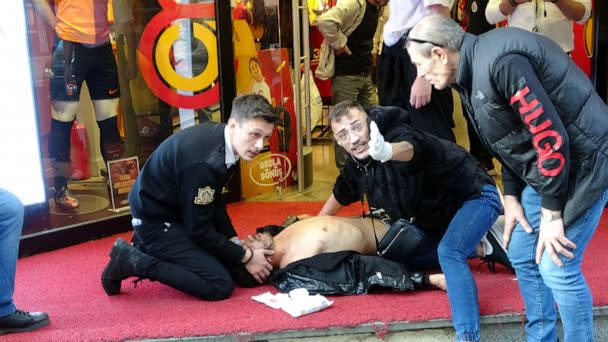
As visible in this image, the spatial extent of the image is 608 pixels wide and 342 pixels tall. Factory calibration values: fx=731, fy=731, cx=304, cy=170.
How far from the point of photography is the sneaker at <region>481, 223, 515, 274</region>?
3.14 m

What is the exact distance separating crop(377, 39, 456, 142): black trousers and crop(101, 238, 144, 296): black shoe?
4.68 feet

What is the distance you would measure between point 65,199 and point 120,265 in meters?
1.02

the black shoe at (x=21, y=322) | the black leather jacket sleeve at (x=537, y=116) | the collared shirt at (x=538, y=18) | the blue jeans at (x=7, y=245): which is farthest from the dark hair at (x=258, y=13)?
the black leather jacket sleeve at (x=537, y=116)

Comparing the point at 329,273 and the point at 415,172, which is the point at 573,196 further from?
the point at 329,273

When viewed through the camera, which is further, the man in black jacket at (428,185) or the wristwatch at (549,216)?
the man in black jacket at (428,185)

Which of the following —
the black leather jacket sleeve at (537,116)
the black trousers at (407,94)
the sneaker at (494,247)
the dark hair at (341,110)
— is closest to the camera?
the black leather jacket sleeve at (537,116)

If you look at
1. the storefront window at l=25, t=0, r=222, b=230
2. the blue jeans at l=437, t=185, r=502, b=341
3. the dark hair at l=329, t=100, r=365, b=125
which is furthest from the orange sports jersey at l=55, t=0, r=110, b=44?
the blue jeans at l=437, t=185, r=502, b=341

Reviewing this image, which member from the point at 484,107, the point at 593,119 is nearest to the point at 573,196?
the point at 593,119

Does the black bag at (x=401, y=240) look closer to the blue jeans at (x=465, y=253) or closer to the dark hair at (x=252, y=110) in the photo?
the blue jeans at (x=465, y=253)

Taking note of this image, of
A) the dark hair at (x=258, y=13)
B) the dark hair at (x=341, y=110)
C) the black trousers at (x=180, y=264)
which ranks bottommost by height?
the black trousers at (x=180, y=264)

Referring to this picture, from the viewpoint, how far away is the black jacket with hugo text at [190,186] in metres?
2.89

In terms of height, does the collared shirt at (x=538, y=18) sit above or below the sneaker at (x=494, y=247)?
above

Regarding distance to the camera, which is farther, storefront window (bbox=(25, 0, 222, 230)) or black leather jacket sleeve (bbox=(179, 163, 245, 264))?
storefront window (bbox=(25, 0, 222, 230))

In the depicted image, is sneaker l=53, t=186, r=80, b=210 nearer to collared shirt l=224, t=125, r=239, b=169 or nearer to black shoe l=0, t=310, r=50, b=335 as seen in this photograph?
black shoe l=0, t=310, r=50, b=335
